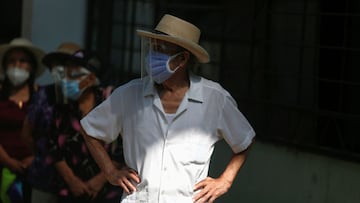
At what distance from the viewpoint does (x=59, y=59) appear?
6328mm

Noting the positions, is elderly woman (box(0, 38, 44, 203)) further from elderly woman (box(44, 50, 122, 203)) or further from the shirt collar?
the shirt collar

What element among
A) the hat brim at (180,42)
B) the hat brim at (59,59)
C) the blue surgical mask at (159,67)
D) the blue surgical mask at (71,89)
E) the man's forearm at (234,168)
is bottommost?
the man's forearm at (234,168)

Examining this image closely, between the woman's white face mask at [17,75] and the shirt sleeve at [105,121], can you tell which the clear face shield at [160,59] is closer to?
the shirt sleeve at [105,121]

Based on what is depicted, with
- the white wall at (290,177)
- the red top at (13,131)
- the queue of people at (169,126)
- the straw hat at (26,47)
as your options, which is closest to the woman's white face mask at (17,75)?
the straw hat at (26,47)

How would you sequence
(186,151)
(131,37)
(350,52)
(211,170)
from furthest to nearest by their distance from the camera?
(131,37), (211,170), (350,52), (186,151)

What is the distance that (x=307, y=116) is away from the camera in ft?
19.6

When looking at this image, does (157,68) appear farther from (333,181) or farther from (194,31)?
(333,181)

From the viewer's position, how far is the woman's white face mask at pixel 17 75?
6461 mm

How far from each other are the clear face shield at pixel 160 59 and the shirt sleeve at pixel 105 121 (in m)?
0.23

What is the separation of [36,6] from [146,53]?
12.6 feet

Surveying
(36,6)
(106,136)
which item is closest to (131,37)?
(36,6)

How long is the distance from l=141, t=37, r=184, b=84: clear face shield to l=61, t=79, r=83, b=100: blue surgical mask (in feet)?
5.92

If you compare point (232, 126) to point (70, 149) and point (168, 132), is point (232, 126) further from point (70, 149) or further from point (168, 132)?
point (70, 149)

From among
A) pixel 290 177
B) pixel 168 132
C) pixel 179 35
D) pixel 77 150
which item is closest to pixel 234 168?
pixel 168 132
